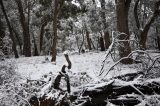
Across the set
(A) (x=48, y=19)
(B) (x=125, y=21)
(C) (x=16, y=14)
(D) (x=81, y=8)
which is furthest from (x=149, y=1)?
(C) (x=16, y=14)

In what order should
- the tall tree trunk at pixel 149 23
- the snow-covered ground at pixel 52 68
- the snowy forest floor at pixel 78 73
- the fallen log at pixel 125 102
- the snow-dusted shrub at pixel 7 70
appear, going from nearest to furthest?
the fallen log at pixel 125 102, the snowy forest floor at pixel 78 73, the snow-dusted shrub at pixel 7 70, the snow-covered ground at pixel 52 68, the tall tree trunk at pixel 149 23

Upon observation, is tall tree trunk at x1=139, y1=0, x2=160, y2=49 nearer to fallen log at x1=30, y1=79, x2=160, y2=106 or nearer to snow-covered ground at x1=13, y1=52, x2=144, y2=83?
snow-covered ground at x1=13, y1=52, x2=144, y2=83

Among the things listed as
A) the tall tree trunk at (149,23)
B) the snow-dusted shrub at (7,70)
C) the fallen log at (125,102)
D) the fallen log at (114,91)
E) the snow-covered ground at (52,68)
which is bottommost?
the snow-covered ground at (52,68)

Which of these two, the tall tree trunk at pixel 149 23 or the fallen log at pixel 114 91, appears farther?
the tall tree trunk at pixel 149 23


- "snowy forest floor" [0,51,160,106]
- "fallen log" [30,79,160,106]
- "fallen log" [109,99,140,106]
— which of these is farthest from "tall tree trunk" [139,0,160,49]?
"fallen log" [109,99,140,106]

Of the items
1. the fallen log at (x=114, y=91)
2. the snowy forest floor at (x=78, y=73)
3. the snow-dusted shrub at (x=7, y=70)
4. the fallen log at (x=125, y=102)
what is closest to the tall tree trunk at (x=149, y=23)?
the snowy forest floor at (x=78, y=73)

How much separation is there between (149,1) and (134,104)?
67.0ft

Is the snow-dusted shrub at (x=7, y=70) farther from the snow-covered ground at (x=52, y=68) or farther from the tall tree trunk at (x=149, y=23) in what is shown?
the tall tree trunk at (x=149, y=23)

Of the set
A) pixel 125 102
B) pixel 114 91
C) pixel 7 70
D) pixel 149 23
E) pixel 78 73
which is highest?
pixel 149 23

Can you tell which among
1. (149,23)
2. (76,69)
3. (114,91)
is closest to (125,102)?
(114,91)

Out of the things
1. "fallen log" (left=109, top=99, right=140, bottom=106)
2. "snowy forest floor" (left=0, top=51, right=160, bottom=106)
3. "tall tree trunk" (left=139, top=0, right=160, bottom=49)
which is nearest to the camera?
"fallen log" (left=109, top=99, right=140, bottom=106)

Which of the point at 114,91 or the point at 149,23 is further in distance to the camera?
the point at 149,23

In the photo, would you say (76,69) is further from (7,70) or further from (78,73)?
(78,73)

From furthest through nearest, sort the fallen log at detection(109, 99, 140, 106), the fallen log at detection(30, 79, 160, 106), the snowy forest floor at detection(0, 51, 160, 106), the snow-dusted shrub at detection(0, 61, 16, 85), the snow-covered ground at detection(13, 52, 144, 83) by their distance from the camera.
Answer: the snow-dusted shrub at detection(0, 61, 16, 85) < the snow-covered ground at detection(13, 52, 144, 83) < the snowy forest floor at detection(0, 51, 160, 106) < the fallen log at detection(30, 79, 160, 106) < the fallen log at detection(109, 99, 140, 106)
